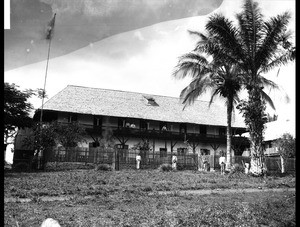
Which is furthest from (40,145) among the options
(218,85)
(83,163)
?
(218,85)

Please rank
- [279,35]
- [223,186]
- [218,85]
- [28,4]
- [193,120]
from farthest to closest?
[193,120] → [218,85] → [279,35] → [223,186] → [28,4]

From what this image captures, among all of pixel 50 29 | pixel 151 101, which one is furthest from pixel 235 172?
pixel 151 101

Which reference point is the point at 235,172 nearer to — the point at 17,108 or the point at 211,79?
the point at 211,79

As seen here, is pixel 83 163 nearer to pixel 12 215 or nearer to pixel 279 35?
pixel 279 35

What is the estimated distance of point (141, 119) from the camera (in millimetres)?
34281

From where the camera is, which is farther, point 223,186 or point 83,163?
point 83,163

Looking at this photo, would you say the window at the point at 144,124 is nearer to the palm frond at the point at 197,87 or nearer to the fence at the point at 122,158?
the fence at the point at 122,158

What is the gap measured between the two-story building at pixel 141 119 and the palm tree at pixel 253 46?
51.8 ft

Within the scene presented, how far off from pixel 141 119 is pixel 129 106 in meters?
2.04

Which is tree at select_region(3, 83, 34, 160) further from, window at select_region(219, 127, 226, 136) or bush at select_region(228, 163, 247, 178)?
window at select_region(219, 127, 226, 136)

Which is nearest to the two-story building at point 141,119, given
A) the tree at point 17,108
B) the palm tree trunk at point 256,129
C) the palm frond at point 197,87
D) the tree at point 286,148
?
the tree at point 17,108

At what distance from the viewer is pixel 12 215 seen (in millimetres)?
6172
